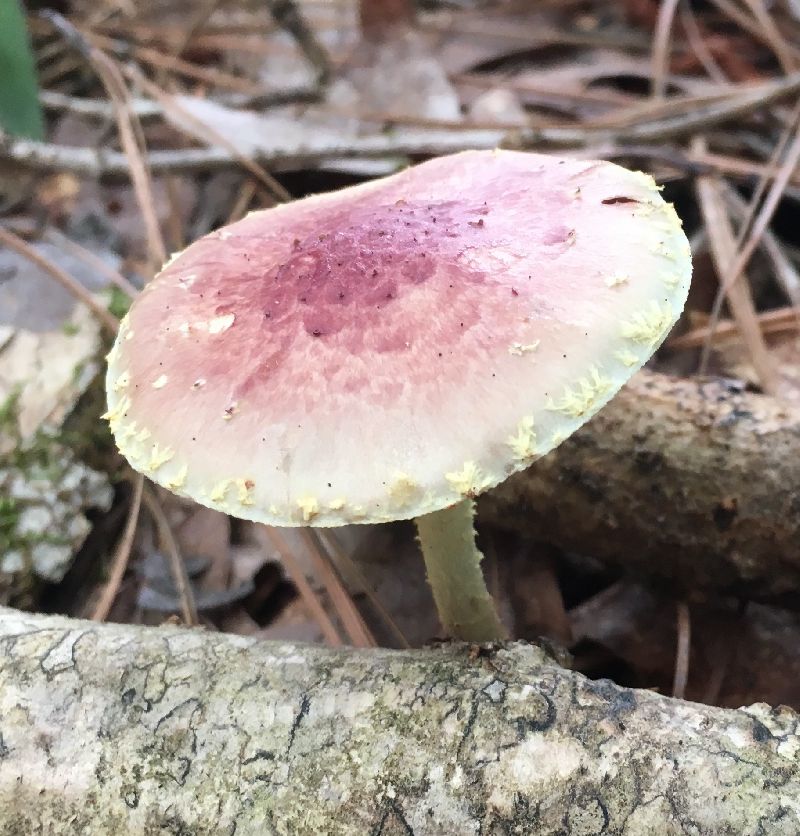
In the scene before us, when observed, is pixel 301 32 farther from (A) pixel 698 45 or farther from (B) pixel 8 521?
(B) pixel 8 521

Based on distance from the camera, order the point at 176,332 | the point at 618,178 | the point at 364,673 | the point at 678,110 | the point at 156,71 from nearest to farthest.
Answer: the point at 364,673 → the point at 176,332 → the point at 618,178 → the point at 678,110 → the point at 156,71

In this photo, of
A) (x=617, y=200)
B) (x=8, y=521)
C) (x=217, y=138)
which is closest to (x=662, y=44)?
(x=217, y=138)

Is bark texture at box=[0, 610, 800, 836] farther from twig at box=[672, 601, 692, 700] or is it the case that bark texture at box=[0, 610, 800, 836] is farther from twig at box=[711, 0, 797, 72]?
twig at box=[711, 0, 797, 72]

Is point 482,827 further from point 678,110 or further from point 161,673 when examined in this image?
point 678,110

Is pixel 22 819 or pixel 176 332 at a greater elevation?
pixel 176 332

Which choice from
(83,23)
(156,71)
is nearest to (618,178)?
(156,71)

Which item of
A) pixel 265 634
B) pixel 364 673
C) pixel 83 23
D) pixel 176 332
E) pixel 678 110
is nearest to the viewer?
pixel 364 673
